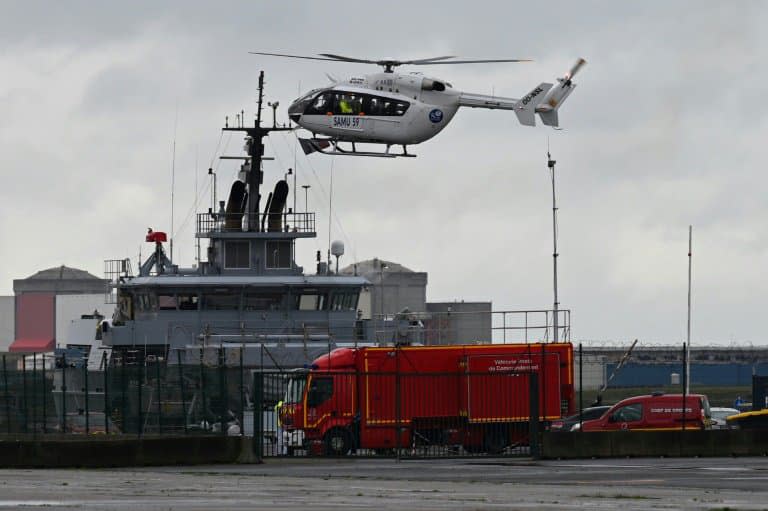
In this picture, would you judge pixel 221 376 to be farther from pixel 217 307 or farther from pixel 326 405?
pixel 217 307

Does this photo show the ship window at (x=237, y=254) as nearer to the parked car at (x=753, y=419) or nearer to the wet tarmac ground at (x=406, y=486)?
the parked car at (x=753, y=419)

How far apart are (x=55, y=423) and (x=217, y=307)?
57.7 ft

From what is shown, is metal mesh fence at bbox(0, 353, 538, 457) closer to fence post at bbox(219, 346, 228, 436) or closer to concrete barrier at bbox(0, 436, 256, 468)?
fence post at bbox(219, 346, 228, 436)

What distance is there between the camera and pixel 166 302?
54156 mm

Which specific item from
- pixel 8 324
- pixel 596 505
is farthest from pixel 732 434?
pixel 8 324

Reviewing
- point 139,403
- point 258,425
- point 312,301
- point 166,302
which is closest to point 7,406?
point 139,403

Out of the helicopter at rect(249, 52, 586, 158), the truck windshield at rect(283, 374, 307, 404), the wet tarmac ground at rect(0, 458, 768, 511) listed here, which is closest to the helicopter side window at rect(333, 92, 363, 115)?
the helicopter at rect(249, 52, 586, 158)

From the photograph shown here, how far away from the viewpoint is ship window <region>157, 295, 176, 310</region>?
5409 centimetres

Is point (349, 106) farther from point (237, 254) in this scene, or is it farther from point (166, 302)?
point (166, 302)

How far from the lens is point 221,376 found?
32312 millimetres

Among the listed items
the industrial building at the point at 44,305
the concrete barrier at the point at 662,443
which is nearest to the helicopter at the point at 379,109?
the concrete barrier at the point at 662,443

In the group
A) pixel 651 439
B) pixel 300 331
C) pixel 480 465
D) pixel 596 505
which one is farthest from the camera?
pixel 300 331

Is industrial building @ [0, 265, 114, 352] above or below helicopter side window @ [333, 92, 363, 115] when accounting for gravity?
below

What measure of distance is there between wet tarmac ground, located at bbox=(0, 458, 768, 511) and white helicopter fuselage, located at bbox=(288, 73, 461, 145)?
1009 inches
